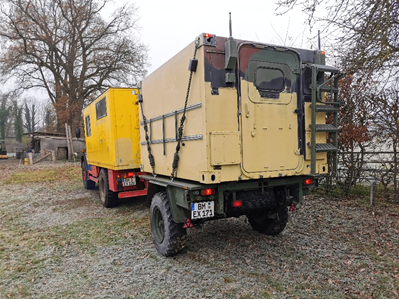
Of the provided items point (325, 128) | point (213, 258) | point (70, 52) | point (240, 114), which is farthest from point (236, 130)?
point (70, 52)

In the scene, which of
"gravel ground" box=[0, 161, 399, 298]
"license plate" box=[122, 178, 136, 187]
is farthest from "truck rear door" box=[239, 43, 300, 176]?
"license plate" box=[122, 178, 136, 187]

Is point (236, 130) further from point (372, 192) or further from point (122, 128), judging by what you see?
point (372, 192)

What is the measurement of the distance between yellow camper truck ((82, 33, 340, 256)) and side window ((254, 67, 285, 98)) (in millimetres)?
13

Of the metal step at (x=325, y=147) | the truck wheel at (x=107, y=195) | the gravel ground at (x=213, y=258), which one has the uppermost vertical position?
the metal step at (x=325, y=147)

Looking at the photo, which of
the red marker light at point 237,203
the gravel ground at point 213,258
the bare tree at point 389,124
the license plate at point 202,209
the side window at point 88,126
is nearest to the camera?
the gravel ground at point 213,258

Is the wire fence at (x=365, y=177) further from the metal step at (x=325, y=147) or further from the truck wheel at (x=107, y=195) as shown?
the truck wheel at (x=107, y=195)

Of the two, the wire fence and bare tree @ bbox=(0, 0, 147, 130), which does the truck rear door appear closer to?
the wire fence

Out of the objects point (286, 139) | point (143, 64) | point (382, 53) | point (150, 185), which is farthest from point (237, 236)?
point (143, 64)

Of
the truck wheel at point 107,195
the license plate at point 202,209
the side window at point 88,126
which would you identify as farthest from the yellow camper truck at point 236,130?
the side window at point 88,126

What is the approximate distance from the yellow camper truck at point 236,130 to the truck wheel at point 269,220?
0.15 ft

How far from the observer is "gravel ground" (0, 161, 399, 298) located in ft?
11.2

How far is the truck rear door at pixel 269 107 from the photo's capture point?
3684 mm

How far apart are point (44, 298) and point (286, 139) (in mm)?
3525

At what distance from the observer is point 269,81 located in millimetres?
3848
